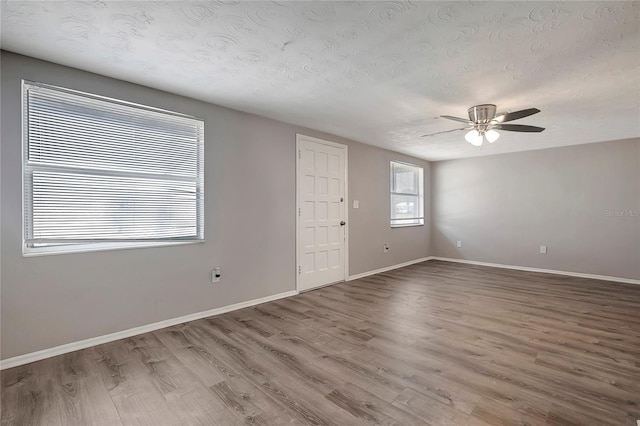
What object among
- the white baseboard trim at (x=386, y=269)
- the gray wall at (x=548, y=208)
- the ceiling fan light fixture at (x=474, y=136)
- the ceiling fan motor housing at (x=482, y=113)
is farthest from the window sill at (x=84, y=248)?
the gray wall at (x=548, y=208)

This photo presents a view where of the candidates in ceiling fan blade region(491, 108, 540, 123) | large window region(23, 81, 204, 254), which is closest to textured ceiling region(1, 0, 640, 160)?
ceiling fan blade region(491, 108, 540, 123)

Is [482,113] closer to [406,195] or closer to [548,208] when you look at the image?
[406,195]

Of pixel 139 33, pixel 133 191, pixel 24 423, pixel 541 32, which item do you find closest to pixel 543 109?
pixel 541 32

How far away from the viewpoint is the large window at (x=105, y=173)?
236cm

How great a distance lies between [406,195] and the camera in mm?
6445

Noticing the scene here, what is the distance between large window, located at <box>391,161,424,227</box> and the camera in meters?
6.08

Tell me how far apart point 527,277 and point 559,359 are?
3.33 metres

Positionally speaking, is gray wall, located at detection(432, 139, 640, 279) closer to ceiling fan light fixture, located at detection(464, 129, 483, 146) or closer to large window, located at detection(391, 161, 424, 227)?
large window, located at detection(391, 161, 424, 227)

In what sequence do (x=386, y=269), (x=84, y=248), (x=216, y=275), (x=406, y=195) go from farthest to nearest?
1. (x=406, y=195)
2. (x=386, y=269)
3. (x=216, y=275)
4. (x=84, y=248)

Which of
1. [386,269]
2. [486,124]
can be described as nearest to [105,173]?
[486,124]

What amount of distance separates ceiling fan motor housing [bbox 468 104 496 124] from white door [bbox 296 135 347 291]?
205 cm

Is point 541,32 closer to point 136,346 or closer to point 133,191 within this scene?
point 133,191

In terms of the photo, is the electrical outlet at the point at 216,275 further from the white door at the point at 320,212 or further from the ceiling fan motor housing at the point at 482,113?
the ceiling fan motor housing at the point at 482,113

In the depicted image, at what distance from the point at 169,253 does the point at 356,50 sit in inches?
101
